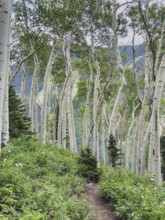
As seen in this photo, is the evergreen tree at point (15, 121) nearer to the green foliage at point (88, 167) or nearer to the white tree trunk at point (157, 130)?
the green foliage at point (88, 167)

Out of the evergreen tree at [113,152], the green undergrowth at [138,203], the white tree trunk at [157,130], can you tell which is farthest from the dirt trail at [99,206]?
the evergreen tree at [113,152]

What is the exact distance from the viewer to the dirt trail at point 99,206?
14.3ft

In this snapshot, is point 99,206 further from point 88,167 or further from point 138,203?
point 88,167

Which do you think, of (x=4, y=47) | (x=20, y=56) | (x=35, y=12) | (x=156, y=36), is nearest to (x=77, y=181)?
(x=4, y=47)

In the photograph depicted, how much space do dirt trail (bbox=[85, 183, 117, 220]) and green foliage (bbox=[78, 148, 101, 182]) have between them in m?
0.77

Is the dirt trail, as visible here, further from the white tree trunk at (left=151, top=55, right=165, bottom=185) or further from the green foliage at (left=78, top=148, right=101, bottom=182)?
the white tree trunk at (left=151, top=55, right=165, bottom=185)

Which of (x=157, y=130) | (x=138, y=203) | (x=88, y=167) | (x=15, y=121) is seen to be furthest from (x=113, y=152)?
(x=138, y=203)

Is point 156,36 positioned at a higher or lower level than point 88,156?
higher

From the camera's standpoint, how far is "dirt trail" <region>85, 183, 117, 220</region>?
437 centimetres

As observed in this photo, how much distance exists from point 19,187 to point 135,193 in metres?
2.54

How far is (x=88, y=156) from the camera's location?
8031 mm

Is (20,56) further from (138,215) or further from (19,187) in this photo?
(138,215)

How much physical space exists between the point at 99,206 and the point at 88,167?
2.63m

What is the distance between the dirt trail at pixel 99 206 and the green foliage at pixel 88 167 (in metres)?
0.77
